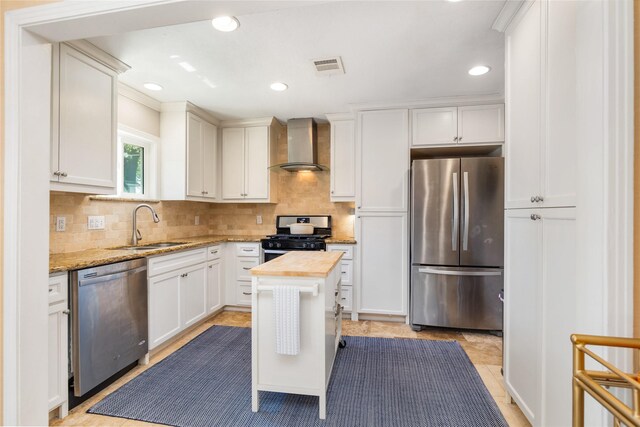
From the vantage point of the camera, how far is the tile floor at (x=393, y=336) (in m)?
1.72

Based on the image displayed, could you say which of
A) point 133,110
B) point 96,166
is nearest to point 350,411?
point 96,166

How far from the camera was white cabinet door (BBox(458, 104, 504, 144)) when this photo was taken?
3088mm

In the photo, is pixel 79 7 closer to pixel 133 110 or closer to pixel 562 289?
pixel 133 110

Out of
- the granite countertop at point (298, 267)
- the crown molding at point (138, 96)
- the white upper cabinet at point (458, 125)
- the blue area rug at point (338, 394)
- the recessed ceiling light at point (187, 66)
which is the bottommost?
the blue area rug at point (338, 394)

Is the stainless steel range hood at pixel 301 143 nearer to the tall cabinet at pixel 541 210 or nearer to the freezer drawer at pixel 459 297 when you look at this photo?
the freezer drawer at pixel 459 297

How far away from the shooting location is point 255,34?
6.51 feet

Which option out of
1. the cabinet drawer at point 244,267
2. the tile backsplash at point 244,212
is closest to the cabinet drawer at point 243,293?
the cabinet drawer at point 244,267

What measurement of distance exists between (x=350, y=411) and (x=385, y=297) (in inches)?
62.9

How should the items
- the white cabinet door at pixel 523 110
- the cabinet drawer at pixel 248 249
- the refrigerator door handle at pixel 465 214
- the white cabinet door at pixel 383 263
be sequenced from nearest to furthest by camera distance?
the white cabinet door at pixel 523 110 < the refrigerator door handle at pixel 465 214 < the white cabinet door at pixel 383 263 < the cabinet drawer at pixel 248 249

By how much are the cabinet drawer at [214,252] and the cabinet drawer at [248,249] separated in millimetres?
211

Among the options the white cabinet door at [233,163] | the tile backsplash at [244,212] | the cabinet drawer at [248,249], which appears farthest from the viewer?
the white cabinet door at [233,163]

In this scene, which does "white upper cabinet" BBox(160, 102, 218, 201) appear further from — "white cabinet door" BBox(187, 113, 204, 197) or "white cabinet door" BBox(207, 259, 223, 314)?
"white cabinet door" BBox(207, 259, 223, 314)

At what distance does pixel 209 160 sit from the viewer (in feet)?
12.2

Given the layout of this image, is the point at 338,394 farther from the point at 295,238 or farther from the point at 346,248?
the point at 295,238
